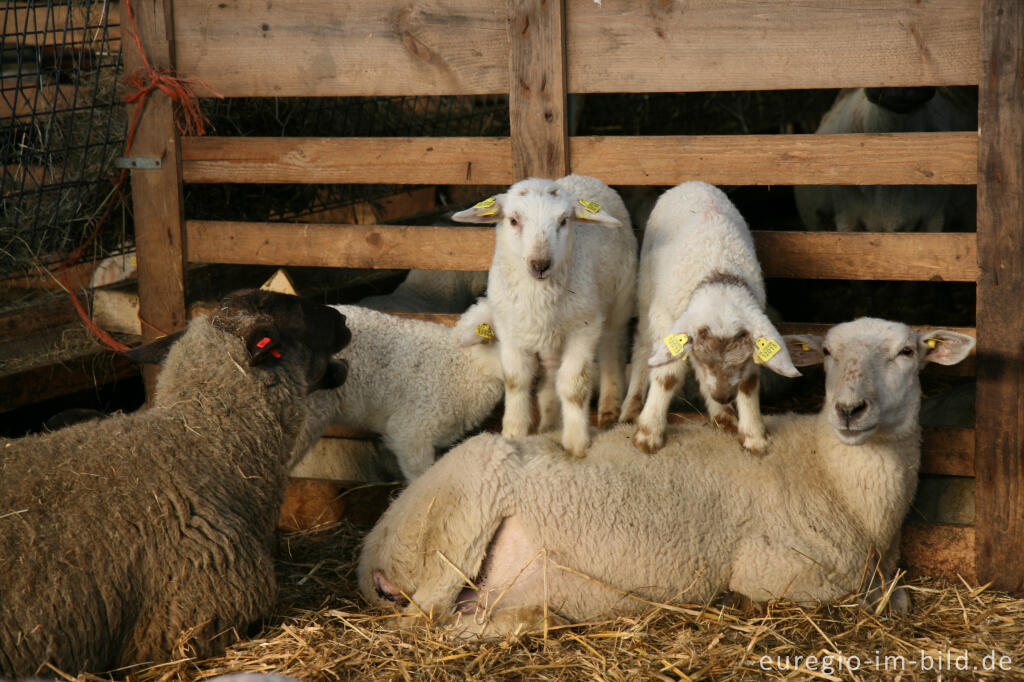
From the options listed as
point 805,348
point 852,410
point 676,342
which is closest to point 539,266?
point 676,342

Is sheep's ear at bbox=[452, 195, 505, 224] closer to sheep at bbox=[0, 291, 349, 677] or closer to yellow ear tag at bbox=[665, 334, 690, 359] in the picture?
sheep at bbox=[0, 291, 349, 677]

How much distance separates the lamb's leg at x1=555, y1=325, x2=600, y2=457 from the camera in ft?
14.7

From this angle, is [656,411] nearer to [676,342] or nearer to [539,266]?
[676,342]

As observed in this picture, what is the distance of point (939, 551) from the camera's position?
4.76m

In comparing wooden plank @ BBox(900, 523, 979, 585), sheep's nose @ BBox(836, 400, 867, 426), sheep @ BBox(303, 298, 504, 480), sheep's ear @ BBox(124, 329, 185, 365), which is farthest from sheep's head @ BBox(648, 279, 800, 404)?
sheep's ear @ BBox(124, 329, 185, 365)

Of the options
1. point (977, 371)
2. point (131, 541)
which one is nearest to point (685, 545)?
point (977, 371)

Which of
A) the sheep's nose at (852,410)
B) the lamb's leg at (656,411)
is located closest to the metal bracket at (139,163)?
the lamb's leg at (656,411)

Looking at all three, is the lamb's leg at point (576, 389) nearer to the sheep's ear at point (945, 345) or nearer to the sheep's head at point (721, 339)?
the sheep's head at point (721, 339)

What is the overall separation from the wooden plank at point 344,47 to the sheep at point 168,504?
4.56ft

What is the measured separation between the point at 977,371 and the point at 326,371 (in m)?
2.94

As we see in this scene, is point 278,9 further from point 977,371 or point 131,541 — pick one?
point 977,371

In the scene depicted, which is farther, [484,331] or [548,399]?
[484,331]

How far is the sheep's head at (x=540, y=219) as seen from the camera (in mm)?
4164

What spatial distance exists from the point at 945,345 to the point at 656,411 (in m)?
1.27
